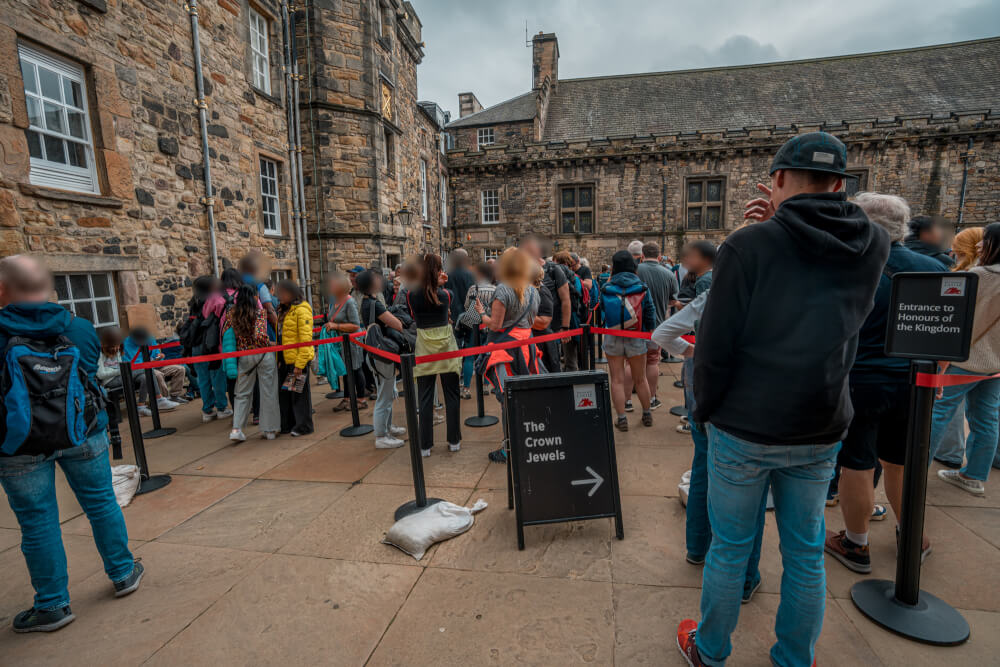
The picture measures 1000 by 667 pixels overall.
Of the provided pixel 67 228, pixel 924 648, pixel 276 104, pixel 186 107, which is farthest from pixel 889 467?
pixel 276 104

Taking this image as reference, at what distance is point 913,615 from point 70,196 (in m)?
9.35

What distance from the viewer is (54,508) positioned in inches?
102

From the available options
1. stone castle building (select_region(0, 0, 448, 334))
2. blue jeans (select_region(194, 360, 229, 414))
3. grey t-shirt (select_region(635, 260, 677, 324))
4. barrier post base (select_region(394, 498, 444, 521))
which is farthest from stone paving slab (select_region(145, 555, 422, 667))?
stone castle building (select_region(0, 0, 448, 334))

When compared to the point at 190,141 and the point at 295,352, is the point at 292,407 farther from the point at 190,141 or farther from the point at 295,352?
the point at 190,141

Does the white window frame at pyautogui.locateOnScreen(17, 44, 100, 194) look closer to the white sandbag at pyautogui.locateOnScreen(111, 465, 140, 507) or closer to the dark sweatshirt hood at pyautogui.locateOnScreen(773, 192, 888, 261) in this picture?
the white sandbag at pyautogui.locateOnScreen(111, 465, 140, 507)

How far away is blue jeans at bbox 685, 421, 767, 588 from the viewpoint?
2.46 metres

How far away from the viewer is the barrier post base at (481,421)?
18.5ft

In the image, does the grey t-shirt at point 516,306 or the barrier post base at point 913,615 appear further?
the grey t-shirt at point 516,306

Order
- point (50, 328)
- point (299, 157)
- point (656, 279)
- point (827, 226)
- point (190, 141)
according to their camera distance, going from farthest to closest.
A: point (299, 157)
point (190, 141)
point (656, 279)
point (50, 328)
point (827, 226)

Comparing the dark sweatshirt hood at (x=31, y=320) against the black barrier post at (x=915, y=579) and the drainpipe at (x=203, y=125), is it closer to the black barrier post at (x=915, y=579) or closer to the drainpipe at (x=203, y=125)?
the black barrier post at (x=915, y=579)

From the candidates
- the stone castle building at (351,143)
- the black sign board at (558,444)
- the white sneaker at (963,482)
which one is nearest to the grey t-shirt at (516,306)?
the black sign board at (558,444)

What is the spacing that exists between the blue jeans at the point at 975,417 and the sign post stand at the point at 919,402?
1.45 meters

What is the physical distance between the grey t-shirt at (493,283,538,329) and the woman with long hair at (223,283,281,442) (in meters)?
2.88

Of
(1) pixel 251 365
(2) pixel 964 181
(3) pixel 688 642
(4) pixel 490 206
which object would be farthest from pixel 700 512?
(2) pixel 964 181
